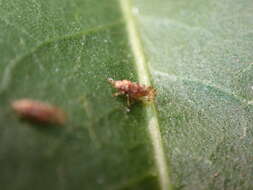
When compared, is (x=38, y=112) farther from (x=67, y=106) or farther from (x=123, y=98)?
(x=123, y=98)

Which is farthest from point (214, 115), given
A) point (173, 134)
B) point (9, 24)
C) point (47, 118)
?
point (9, 24)

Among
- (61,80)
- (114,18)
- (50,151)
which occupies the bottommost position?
(50,151)

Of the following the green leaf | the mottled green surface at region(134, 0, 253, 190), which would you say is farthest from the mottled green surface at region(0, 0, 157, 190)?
the mottled green surface at region(134, 0, 253, 190)

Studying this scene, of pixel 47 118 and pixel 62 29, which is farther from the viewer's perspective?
pixel 62 29

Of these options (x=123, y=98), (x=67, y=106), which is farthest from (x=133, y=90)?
(x=67, y=106)

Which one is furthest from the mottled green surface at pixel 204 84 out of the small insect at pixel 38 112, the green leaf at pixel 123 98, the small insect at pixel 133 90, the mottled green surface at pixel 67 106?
the small insect at pixel 38 112

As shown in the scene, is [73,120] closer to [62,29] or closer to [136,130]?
[136,130]
